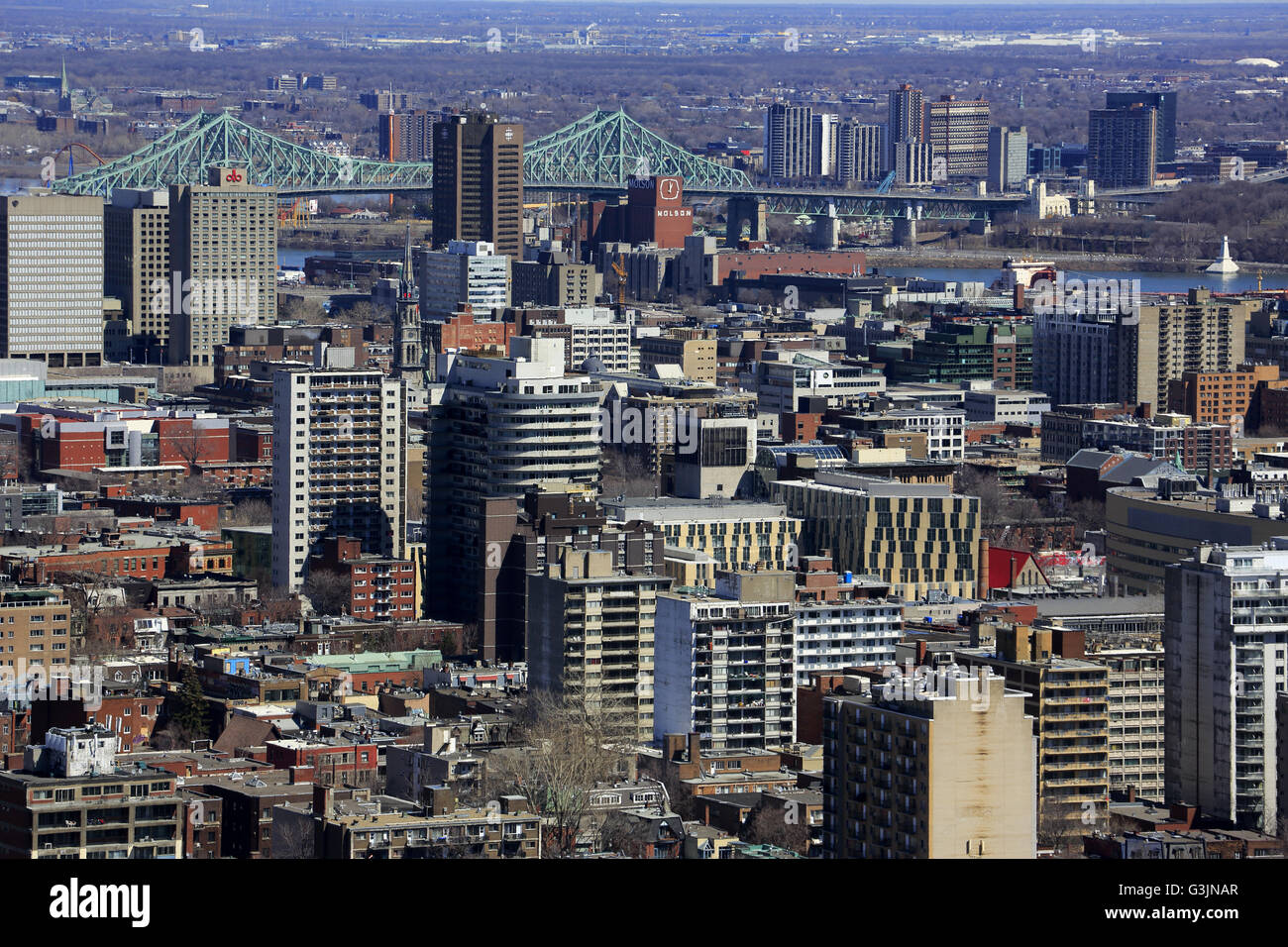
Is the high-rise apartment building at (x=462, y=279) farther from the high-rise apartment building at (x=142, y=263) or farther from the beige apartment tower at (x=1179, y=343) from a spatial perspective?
the beige apartment tower at (x=1179, y=343)

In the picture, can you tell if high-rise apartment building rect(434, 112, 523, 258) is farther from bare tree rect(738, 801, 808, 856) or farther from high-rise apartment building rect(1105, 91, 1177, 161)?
bare tree rect(738, 801, 808, 856)

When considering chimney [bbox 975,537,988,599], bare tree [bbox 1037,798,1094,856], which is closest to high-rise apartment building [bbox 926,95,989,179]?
chimney [bbox 975,537,988,599]

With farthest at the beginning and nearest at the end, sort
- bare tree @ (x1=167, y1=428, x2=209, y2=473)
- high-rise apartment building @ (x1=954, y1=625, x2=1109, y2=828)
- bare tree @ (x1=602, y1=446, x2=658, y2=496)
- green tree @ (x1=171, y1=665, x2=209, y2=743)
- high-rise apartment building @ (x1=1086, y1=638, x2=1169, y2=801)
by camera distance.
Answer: bare tree @ (x1=167, y1=428, x2=209, y2=473) → bare tree @ (x1=602, y1=446, x2=658, y2=496) → green tree @ (x1=171, y1=665, x2=209, y2=743) → high-rise apartment building @ (x1=1086, y1=638, x2=1169, y2=801) → high-rise apartment building @ (x1=954, y1=625, x2=1109, y2=828)

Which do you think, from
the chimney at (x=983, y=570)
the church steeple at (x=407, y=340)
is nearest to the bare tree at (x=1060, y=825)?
the chimney at (x=983, y=570)
